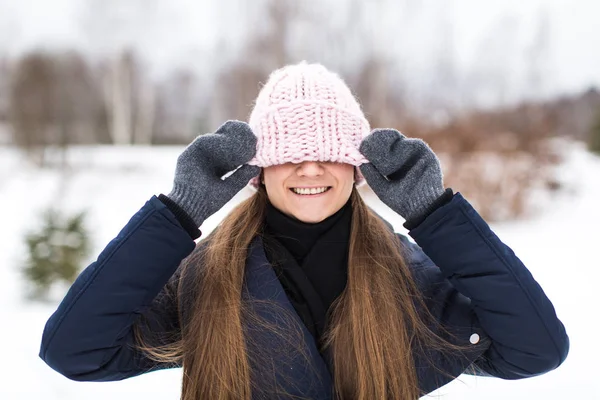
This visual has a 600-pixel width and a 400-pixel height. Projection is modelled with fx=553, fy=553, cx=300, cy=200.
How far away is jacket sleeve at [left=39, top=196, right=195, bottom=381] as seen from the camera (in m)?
1.38

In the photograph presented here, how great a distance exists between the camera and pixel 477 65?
1558 centimetres

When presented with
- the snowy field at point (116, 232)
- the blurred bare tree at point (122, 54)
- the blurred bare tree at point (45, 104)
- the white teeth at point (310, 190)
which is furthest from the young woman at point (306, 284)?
the blurred bare tree at point (122, 54)

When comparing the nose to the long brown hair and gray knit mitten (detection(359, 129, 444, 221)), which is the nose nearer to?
gray knit mitten (detection(359, 129, 444, 221))

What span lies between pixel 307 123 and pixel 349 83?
27.4 feet

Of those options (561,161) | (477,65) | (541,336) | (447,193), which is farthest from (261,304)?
(477,65)

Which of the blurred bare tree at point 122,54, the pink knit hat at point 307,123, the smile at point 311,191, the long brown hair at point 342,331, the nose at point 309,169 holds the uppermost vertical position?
the blurred bare tree at point 122,54

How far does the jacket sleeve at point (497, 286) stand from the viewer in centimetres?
141

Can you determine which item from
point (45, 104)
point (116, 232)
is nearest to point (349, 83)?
point (116, 232)

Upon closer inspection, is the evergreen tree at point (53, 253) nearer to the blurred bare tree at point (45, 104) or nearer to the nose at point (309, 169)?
the nose at point (309, 169)

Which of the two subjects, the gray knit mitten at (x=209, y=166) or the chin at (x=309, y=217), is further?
the chin at (x=309, y=217)

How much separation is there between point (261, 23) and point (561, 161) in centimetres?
748

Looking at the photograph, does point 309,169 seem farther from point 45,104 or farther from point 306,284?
point 45,104

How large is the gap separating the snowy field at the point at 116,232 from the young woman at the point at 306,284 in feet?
1.09

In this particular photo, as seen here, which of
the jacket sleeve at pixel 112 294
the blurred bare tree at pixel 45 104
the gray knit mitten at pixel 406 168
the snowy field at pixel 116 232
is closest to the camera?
the jacket sleeve at pixel 112 294
